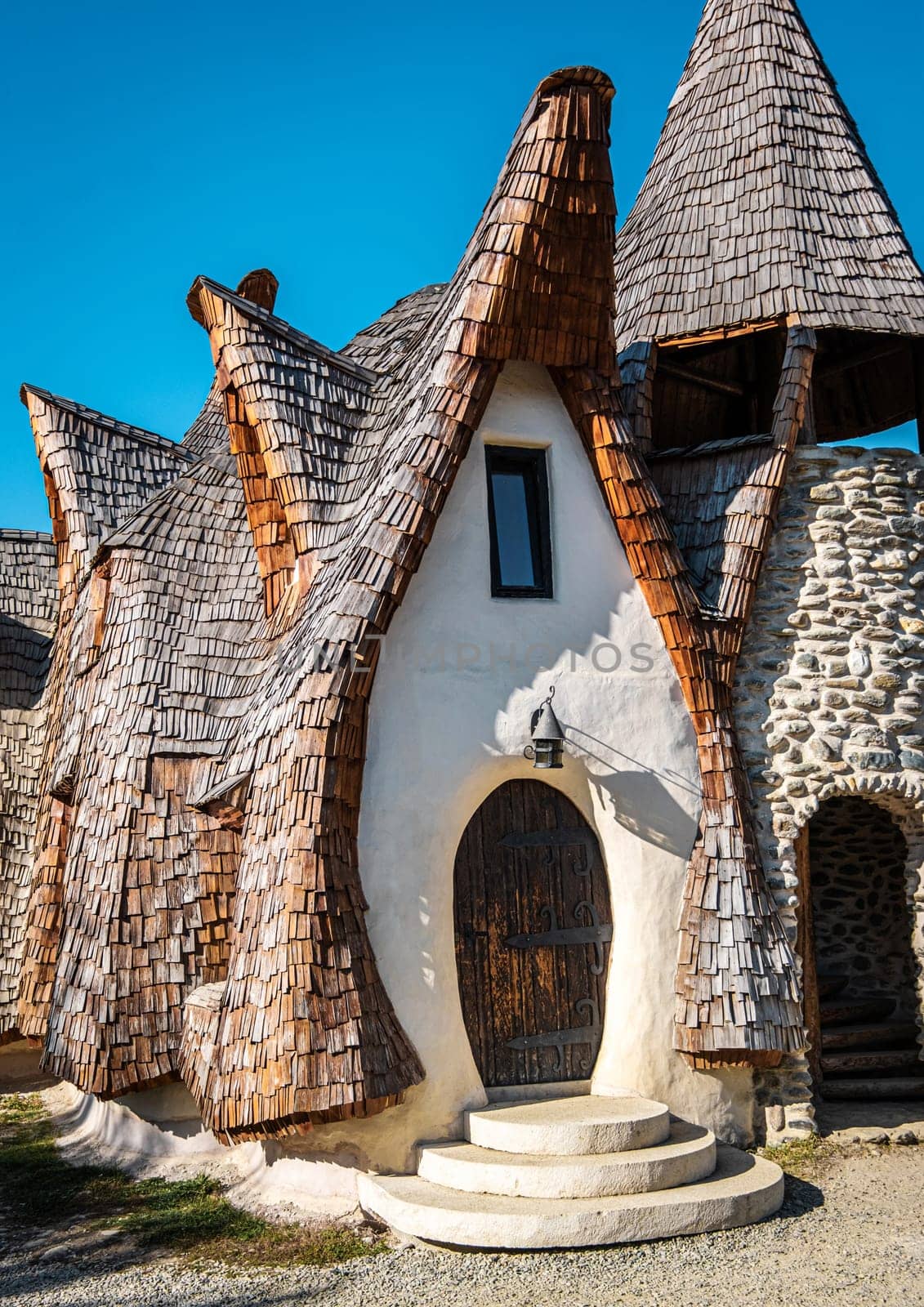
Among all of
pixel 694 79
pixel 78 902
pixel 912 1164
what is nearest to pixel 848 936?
pixel 912 1164

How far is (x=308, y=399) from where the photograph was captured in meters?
8.89

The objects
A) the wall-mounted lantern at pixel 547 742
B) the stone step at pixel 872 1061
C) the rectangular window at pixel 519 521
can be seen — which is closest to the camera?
the wall-mounted lantern at pixel 547 742

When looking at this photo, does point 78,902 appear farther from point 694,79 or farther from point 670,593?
point 694,79

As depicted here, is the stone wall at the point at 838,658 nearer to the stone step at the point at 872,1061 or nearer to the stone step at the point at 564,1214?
the stone step at the point at 872,1061

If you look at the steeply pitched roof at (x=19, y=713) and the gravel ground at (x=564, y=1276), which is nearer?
the gravel ground at (x=564, y=1276)

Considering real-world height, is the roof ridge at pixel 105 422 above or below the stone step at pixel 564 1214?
above

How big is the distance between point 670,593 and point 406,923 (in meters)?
2.65

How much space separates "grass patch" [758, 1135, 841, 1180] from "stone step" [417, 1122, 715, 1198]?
2.76ft

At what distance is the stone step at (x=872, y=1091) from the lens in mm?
8617

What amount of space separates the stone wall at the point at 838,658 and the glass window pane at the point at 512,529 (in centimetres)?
162

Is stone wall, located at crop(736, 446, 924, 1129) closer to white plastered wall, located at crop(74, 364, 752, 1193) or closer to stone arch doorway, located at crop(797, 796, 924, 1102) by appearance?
white plastered wall, located at crop(74, 364, 752, 1193)

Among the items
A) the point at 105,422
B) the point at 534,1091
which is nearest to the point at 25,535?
the point at 105,422

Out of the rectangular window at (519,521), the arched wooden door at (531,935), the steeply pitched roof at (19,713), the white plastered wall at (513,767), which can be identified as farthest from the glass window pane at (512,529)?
the steeply pitched roof at (19,713)

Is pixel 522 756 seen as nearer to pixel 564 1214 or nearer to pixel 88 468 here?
pixel 564 1214
